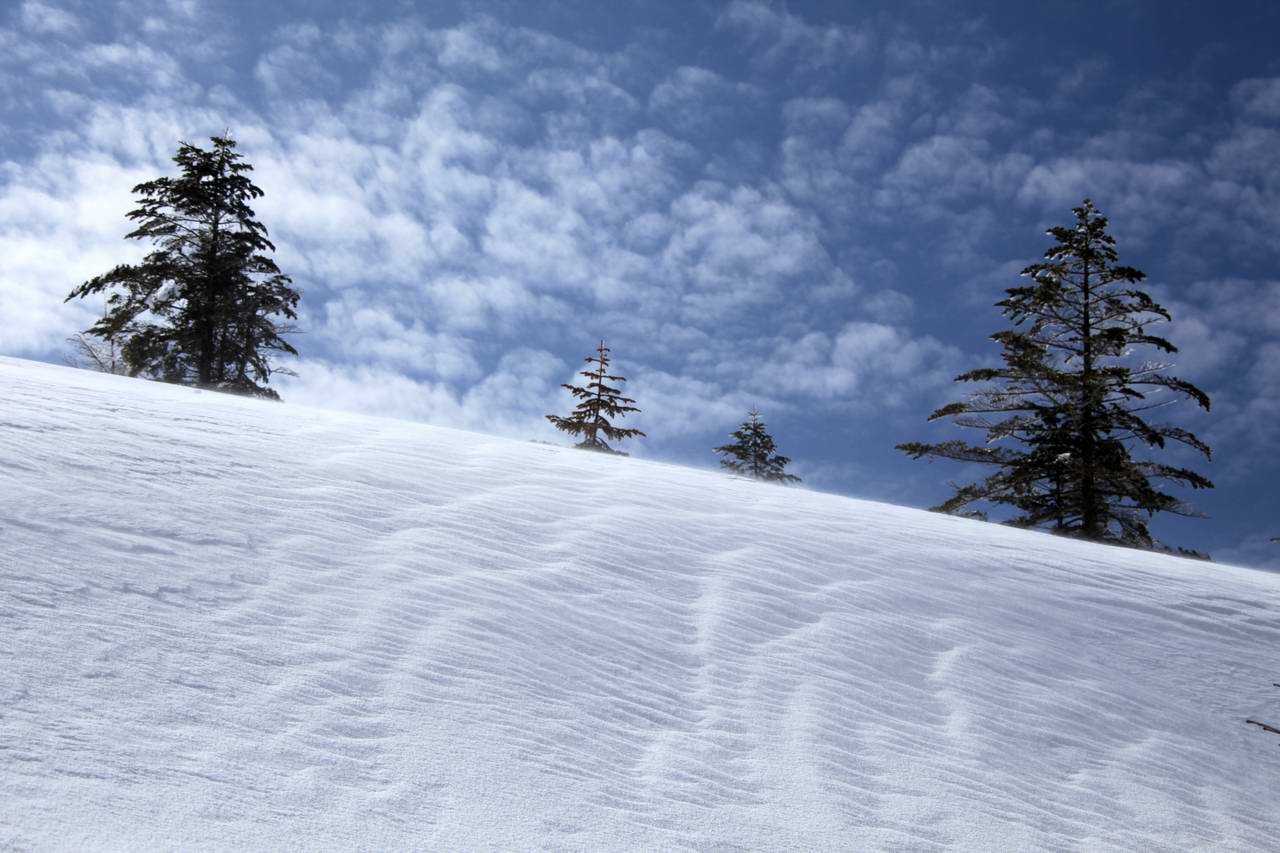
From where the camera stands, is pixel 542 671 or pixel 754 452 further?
pixel 754 452

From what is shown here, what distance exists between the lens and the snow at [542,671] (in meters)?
2.54

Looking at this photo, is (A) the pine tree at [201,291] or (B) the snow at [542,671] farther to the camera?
(A) the pine tree at [201,291]

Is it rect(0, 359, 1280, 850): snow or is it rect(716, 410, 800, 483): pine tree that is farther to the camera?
rect(716, 410, 800, 483): pine tree

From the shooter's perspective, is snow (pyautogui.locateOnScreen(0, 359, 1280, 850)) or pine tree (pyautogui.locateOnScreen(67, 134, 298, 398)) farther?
pine tree (pyautogui.locateOnScreen(67, 134, 298, 398))

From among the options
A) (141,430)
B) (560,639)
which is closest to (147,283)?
(141,430)

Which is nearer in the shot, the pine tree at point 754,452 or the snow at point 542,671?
the snow at point 542,671

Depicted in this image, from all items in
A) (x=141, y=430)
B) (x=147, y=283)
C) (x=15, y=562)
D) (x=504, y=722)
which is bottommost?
(x=504, y=722)

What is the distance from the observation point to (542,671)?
361 centimetres

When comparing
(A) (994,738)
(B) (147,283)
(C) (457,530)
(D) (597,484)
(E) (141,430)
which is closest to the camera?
(A) (994,738)

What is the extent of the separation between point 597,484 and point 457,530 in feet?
7.29

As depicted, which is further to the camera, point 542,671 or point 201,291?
point 201,291

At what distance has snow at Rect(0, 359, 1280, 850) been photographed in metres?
2.54

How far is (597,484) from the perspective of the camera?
23.5 ft

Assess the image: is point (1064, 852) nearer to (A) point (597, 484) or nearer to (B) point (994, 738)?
(B) point (994, 738)
